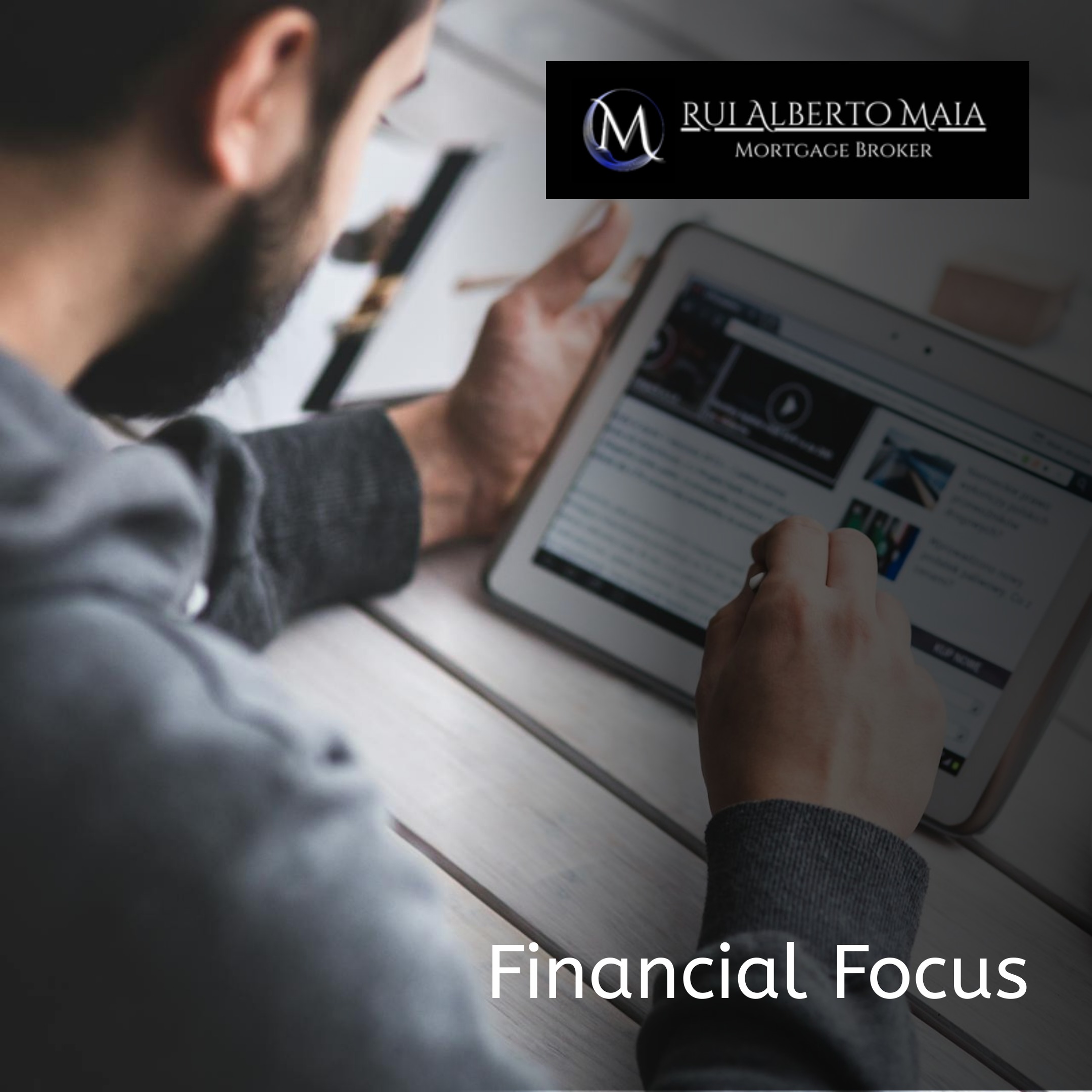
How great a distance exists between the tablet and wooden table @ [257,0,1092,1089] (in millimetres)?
22

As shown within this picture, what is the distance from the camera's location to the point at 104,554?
0.71 feet

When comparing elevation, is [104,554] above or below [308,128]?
below

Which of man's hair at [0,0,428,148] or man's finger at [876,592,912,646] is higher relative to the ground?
man's hair at [0,0,428,148]

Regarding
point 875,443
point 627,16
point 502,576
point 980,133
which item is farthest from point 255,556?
point 627,16

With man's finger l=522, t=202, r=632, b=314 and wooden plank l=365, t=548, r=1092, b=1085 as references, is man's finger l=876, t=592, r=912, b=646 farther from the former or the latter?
man's finger l=522, t=202, r=632, b=314

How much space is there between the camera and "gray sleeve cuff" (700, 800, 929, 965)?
0.92 feet

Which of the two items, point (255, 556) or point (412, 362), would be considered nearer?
point (255, 556)

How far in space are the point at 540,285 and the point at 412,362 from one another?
0.07 meters

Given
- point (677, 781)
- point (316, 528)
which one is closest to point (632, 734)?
point (677, 781)

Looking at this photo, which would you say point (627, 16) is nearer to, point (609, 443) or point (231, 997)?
point (609, 443)

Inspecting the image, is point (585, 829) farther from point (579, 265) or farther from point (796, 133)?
point (796, 133)

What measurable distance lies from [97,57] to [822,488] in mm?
265

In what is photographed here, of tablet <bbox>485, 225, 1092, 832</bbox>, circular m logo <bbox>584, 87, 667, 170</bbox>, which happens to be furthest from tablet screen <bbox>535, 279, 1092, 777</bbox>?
circular m logo <bbox>584, 87, 667, 170</bbox>

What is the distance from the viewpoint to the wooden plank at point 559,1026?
0.97 ft
